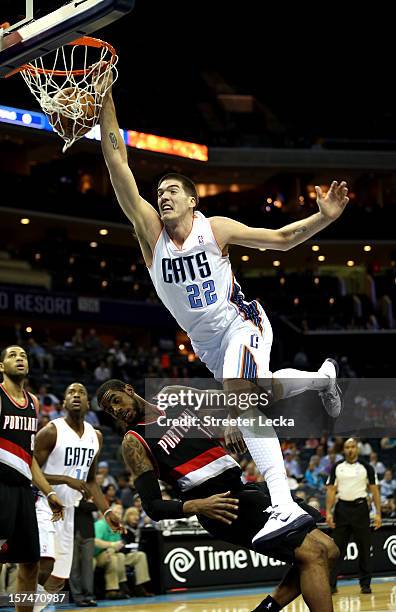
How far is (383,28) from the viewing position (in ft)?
134

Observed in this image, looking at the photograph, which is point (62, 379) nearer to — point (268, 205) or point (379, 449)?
point (379, 449)

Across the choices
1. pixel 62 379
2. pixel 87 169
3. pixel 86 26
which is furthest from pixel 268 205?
pixel 86 26

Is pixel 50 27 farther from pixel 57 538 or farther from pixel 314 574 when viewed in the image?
pixel 57 538

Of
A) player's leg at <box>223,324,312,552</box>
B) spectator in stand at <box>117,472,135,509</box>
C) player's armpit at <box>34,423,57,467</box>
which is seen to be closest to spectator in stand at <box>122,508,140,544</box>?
spectator in stand at <box>117,472,135,509</box>

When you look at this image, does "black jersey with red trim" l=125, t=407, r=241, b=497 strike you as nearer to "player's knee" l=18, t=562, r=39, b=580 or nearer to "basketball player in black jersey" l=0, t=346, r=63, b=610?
"basketball player in black jersey" l=0, t=346, r=63, b=610

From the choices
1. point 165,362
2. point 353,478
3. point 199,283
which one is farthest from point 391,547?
point 165,362

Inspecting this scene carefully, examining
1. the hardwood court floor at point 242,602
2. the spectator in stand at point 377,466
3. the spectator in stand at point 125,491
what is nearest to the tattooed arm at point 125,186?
the hardwood court floor at point 242,602

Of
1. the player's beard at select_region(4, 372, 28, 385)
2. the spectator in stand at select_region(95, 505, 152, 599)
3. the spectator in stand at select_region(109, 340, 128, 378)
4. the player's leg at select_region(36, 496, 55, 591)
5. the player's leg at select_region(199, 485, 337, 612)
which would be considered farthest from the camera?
the spectator in stand at select_region(109, 340, 128, 378)

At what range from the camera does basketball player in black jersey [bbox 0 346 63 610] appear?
26.7ft

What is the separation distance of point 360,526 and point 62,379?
41.4 ft

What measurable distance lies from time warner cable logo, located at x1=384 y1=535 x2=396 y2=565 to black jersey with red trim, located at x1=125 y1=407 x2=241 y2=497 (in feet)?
36.3

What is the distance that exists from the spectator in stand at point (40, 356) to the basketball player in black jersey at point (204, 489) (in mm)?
18923

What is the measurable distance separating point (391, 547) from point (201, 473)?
37.2 ft

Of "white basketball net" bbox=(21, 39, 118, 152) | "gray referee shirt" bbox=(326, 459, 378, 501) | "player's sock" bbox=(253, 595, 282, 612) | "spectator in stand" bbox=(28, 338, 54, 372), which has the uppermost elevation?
"spectator in stand" bbox=(28, 338, 54, 372)
